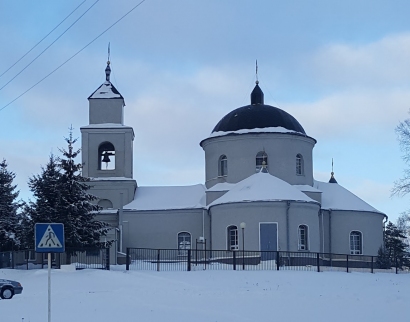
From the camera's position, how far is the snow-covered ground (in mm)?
20453

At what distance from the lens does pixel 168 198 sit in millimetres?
49531

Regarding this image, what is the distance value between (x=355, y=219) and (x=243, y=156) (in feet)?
26.4

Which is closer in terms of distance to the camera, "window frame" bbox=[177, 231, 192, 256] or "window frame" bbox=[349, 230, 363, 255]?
"window frame" bbox=[349, 230, 363, 255]

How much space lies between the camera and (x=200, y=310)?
69.6 ft

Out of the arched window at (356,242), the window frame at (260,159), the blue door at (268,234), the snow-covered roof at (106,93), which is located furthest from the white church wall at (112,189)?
the arched window at (356,242)

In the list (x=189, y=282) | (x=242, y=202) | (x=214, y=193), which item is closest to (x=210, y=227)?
(x=214, y=193)

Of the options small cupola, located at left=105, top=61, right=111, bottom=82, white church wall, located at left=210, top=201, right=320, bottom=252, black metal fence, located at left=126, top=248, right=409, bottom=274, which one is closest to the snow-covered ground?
black metal fence, located at left=126, top=248, right=409, bottom=274

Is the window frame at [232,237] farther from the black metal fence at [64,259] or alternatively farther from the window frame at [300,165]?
the black metal fence at [64,259]

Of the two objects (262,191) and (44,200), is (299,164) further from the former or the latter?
(44,200)

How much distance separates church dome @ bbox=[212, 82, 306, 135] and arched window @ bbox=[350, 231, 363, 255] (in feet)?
23.7

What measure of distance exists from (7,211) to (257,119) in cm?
1670

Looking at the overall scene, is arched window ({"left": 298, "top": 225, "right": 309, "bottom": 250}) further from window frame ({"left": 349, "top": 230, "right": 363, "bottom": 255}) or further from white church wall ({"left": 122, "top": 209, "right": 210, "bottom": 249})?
white church wall ({"left": 122, "top": 209, "right": 210, "bottom": 249})

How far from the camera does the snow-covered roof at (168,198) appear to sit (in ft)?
158

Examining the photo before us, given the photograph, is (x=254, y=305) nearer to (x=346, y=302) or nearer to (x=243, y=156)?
(x=346, y=302)
